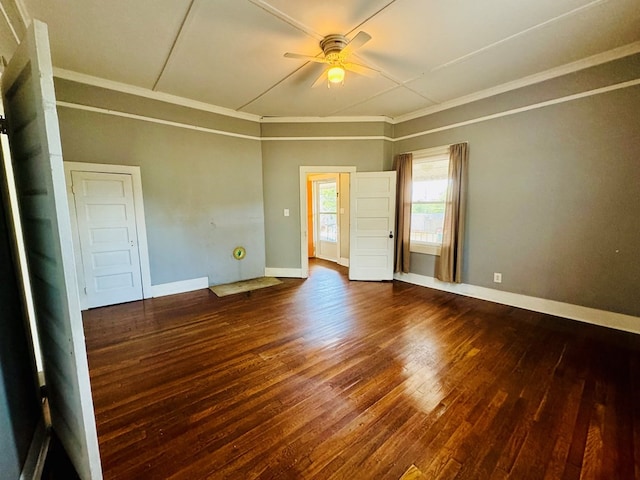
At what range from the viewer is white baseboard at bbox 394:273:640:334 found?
294 centimetres

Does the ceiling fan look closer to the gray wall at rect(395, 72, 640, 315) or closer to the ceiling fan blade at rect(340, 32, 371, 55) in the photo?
the ceiling fan blade at rect(340, 32, 371, 55)

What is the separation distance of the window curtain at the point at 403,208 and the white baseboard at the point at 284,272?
191 centimetres

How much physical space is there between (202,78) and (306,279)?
353 centimetres

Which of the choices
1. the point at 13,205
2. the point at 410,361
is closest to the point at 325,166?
the point at 410,361

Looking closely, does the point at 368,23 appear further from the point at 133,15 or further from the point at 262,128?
the point at 262,128

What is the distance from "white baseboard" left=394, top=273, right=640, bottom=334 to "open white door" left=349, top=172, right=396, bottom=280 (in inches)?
29.9

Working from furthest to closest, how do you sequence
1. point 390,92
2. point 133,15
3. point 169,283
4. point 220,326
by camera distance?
point 169,283
point 390,92
point 220,326
point 133,15

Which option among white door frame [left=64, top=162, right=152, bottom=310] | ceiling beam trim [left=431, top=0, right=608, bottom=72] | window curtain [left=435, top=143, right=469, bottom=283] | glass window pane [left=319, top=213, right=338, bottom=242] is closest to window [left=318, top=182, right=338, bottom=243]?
glass window pane [left=319, top=213, right=338, bottom=242]

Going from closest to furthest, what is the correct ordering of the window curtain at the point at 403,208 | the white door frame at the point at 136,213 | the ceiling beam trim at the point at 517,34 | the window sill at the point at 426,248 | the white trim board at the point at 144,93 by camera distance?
the ceiling beam trim at the point at 517,34 → the white trim board at the point at 144,93 → the white door frame at the point at 136,213 → the window sill at the point at 426,248 → the window curtain at the point at 403,208

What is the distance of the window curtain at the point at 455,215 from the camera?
158 inches

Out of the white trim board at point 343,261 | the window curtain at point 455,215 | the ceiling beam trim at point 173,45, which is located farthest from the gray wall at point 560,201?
the ceiling beam trim at point 173,45

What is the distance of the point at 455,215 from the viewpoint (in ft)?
13.5

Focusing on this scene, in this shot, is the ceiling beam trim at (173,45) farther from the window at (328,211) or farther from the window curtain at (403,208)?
the window at (328,211)

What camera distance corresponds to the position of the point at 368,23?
237 centimetres
